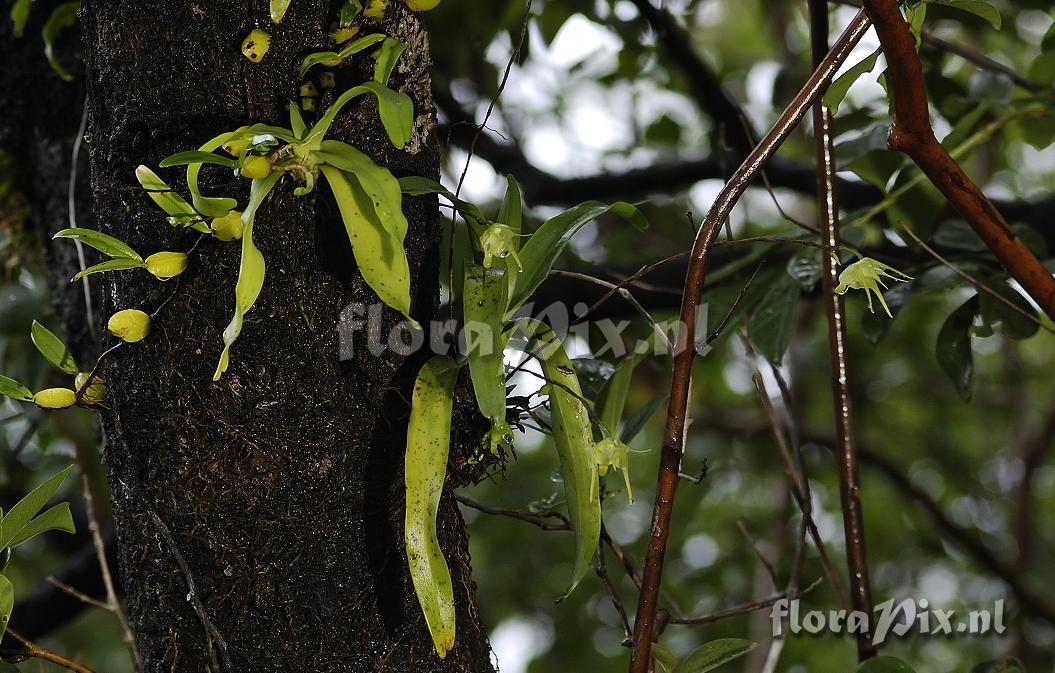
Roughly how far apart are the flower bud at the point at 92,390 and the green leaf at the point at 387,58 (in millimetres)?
248

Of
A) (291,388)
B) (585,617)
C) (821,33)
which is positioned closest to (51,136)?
(291,388)

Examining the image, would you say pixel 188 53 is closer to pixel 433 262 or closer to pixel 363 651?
pixel 433 262

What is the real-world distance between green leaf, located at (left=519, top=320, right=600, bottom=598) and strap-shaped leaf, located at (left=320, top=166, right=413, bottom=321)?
0.32 ft

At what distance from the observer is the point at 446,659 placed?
0.50 metres

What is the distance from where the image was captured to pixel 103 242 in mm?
454

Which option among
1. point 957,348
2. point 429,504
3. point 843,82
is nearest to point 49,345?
point 429,504

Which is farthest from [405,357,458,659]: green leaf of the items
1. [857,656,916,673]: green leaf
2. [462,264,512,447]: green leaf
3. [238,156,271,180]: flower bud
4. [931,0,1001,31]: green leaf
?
[931,0,1001,31]: green leaf

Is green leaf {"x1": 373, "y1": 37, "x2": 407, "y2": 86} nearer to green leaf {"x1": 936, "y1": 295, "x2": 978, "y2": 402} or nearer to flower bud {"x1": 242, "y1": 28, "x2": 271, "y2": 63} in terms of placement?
flower bud {"x1": 242, "y1": 28, "x2": 271, "y2": 63}

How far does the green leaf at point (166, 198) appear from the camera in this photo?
44 cm

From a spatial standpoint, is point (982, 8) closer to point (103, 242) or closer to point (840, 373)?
point (840, 373)

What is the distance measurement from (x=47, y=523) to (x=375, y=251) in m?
0.26

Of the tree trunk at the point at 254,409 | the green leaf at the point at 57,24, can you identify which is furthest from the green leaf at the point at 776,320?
the green leaf at the point at 57,24

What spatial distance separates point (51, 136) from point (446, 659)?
2.28 ft

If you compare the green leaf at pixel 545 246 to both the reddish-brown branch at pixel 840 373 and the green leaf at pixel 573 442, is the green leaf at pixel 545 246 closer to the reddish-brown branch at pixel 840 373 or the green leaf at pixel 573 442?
the green leaf at pixel 573 442
